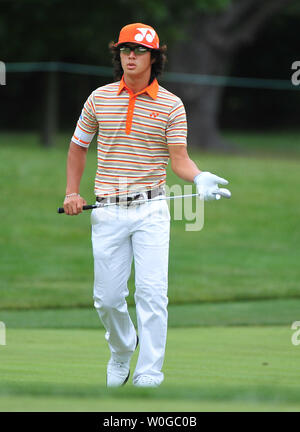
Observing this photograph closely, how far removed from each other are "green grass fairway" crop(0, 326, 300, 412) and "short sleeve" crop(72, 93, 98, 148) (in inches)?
59.0

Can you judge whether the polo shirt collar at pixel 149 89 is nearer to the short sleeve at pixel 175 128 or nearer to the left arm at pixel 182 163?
the short sleeve at pixel 175 128

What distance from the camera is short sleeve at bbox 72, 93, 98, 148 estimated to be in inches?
220

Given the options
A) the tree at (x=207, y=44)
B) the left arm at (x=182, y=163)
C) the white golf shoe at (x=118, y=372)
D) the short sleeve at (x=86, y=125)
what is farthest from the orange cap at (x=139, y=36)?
the tree at (x=207, y=44)

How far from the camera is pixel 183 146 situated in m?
5.37

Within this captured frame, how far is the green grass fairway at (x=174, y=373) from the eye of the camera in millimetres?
3818

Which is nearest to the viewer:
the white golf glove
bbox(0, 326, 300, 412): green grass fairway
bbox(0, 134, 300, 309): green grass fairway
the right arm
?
bbox(0, 326, 300, 412): green grass fairway

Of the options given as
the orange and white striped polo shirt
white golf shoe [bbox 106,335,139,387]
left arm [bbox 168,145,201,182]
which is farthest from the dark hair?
white golf shoe [bbox 106,335,139,387]

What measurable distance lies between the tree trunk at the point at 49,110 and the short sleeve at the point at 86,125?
18536 mm

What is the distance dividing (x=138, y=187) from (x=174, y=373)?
1.31 m

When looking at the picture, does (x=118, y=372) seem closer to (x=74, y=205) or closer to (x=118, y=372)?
(x=118, y=372)

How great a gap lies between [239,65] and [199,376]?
130 ft

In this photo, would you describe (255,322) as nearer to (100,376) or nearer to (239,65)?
(100,376)

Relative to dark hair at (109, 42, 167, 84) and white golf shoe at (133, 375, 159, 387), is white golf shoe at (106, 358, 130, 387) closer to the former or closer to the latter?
white golf shoe at (133, 375, 159, 387)

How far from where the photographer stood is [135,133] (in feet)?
17.6
